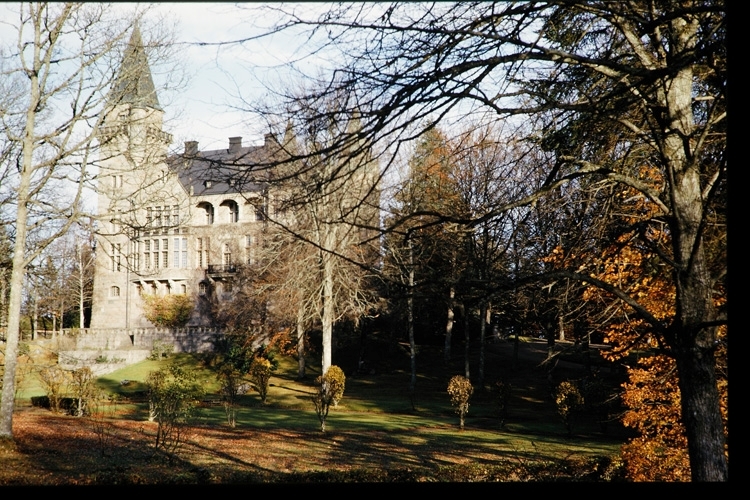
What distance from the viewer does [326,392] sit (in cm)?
1800

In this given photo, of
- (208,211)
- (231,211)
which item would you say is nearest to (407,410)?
(231,211)

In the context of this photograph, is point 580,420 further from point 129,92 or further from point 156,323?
point 156,323

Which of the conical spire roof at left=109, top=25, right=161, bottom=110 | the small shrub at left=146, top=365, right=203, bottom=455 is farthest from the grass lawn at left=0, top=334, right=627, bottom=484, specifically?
the conical spire roof at left=109, top=25, right=161, bottom=110

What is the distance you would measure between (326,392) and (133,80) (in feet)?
32.2

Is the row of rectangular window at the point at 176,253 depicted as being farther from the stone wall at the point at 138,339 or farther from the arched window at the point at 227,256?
the stone wall at the point at 138,339

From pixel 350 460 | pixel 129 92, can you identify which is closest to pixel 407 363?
pixel 350 460

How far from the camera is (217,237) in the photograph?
121 feet

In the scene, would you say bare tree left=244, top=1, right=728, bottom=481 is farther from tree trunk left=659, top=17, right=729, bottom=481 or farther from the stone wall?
the stone wall

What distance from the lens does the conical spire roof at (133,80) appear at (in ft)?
41.3

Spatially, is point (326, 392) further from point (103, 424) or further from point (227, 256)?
point (227, 256)

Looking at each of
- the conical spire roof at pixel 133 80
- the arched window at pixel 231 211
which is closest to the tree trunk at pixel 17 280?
the conical spire roof at pixel 133 80

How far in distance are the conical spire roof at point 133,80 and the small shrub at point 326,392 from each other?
8.43 m

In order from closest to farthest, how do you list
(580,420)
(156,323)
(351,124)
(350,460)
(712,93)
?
(351,124) < (712,93) < (350,460) < (580,420) < (156,323)

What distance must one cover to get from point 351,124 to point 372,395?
21.8m
